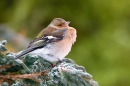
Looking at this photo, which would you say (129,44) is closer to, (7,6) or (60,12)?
(60,12)

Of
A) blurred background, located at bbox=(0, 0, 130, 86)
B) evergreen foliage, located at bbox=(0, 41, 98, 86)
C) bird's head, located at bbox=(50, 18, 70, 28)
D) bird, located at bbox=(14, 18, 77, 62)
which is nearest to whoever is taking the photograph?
evergreen foliage, located at bbox=(0, 41, 98, 86)

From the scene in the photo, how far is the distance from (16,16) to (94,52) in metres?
2.31

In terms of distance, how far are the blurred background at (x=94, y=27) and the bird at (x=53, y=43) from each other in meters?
3.84

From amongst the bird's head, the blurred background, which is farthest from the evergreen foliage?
the blurred background

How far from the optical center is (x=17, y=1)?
30.3 ft

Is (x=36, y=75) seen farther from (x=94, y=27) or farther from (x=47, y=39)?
(x=94, y=27)

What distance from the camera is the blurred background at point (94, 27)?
7.56 metres

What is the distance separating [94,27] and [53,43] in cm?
523

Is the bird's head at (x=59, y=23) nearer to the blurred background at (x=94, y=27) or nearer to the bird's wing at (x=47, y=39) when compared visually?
the bird's wing at (x=47, y=39)

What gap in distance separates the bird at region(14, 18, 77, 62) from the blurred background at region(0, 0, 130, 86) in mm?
3839

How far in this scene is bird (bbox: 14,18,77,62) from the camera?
9.45ft

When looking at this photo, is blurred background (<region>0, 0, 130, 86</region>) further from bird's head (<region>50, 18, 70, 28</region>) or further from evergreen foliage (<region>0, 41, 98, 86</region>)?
evergreen foliage (<region>0, 41, 98, 86</region>)

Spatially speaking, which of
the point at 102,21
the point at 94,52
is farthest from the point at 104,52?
the point at 102,21

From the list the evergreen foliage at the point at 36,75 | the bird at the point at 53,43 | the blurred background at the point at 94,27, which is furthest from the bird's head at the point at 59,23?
the blurred background at the point at 94,27
